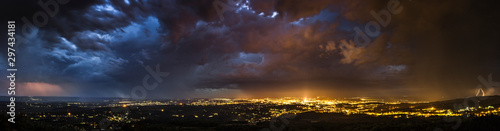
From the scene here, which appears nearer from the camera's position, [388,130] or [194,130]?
[388,130]

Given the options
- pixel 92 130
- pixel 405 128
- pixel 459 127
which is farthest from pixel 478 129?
pixel 92 130

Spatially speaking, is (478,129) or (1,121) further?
(478,129)

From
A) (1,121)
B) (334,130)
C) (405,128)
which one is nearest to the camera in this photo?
(1,121)

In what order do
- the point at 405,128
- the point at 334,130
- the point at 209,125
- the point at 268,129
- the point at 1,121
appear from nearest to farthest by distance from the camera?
the point at 1,121, the point at 405,128, the point at 334,130, the point at 268,129, the point at 209,125

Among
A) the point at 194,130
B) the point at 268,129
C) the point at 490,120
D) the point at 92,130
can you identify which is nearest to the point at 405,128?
the point at 490,120

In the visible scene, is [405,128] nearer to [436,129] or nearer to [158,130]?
[436,129]

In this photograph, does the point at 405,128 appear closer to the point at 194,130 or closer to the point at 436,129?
the point at 436,129

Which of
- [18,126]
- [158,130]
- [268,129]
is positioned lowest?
[268,129]

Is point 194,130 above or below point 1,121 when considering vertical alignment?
below

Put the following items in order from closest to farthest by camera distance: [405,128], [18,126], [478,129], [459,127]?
[18,126], [478,129], [459,127], [405,128]
